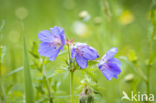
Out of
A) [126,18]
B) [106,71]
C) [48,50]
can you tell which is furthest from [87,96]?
[126,18]

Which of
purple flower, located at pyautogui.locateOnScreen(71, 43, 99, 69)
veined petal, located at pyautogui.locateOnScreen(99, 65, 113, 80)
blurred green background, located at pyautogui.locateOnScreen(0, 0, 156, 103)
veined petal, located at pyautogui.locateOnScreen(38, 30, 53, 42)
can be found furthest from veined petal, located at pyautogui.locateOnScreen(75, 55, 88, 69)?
blurred green background, located at pyautogui.locateOnScreen(0, 0, 156, 103)

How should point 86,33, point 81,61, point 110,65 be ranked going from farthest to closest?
point 86,33 < point 110,65 < point 81,61

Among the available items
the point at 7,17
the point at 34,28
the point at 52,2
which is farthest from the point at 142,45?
the point at 7,17

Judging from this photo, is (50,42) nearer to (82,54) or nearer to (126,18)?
(82,54)

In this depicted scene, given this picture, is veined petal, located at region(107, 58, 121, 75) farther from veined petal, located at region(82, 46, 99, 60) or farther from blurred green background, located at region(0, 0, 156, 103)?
blurred green background, located at region(0, 0, 156, 103)

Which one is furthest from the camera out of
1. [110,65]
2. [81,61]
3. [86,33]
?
[86,33]

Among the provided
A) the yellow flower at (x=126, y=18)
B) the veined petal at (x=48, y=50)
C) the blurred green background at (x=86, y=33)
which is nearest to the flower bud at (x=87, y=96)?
the veined petal at (x=48, y=50)

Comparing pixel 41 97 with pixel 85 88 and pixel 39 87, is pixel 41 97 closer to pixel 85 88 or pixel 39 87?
pixel 39 87
